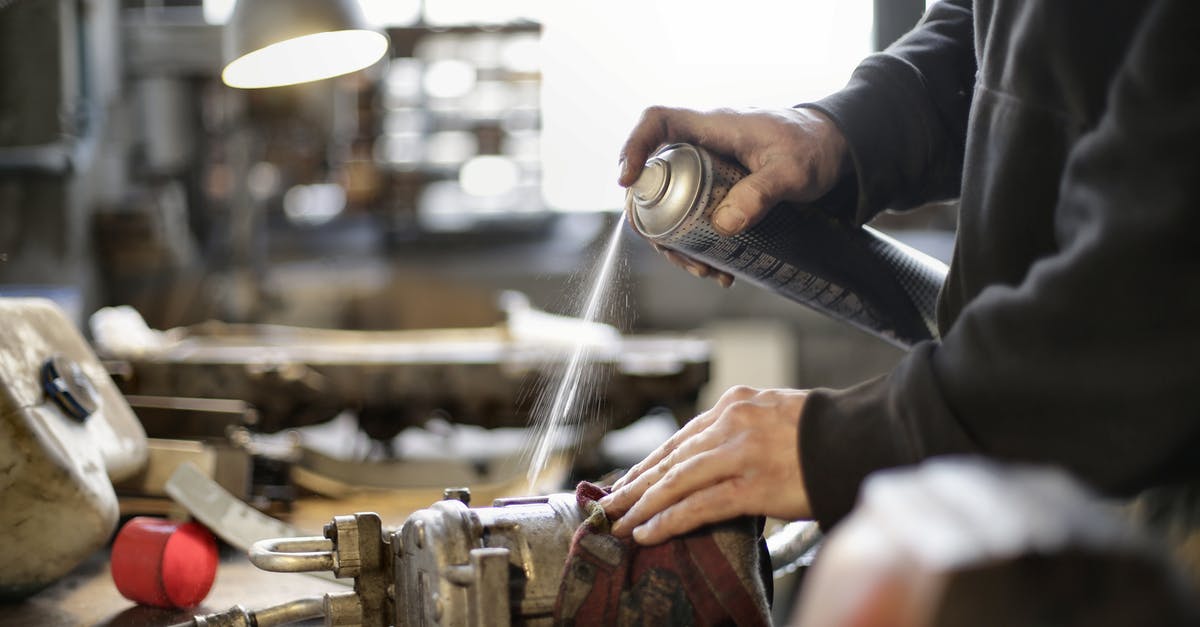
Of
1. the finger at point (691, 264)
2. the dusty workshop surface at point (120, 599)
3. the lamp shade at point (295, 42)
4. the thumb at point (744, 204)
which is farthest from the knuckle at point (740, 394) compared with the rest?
the lamp shade at point (295, 42)

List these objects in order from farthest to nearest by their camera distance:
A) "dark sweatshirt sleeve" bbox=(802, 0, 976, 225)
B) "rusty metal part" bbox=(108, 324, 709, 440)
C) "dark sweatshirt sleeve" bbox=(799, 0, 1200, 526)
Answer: "rusty metal part" bbox=(108, 324, 709, 440) < "dark sweatshirt sleeve" bbox=(802, 0, 976, 225) < "dark sweatshirt sleeve" bbox=(799, 0, 1200, 526)

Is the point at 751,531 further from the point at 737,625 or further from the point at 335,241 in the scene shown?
the point at 335,241

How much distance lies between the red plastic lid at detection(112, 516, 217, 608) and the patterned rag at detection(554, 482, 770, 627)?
2.38 feet

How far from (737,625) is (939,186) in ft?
2.59

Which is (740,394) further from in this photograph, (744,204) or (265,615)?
(265,615)

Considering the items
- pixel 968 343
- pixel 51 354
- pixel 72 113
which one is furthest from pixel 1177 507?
pixel 72 113

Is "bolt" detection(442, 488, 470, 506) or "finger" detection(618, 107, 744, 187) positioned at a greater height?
"finger" detection(618, 107, 744, 187)

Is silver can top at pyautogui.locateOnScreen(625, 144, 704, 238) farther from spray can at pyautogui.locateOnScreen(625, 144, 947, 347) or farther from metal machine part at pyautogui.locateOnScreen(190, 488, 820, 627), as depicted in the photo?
metal machine part at pyautogui.locateOnScreen(190, 488, 820, 627)

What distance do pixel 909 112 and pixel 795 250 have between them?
241 mm

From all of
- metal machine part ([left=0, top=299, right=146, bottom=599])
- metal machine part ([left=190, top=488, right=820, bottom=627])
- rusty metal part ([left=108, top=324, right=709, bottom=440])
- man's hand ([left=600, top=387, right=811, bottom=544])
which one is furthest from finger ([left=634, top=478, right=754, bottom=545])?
rusty metal part ([left=108, top=324, right=709, bottom=440])

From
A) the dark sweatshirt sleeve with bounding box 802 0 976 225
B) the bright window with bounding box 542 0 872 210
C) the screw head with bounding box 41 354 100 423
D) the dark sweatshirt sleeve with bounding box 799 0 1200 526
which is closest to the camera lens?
the dark sweatshirt sleeve with bounding box 799 0 1200 526

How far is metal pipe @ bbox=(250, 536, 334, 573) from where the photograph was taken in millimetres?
1159

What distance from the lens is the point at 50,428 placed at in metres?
1.52

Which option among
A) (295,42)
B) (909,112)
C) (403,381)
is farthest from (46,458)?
(403,381)
